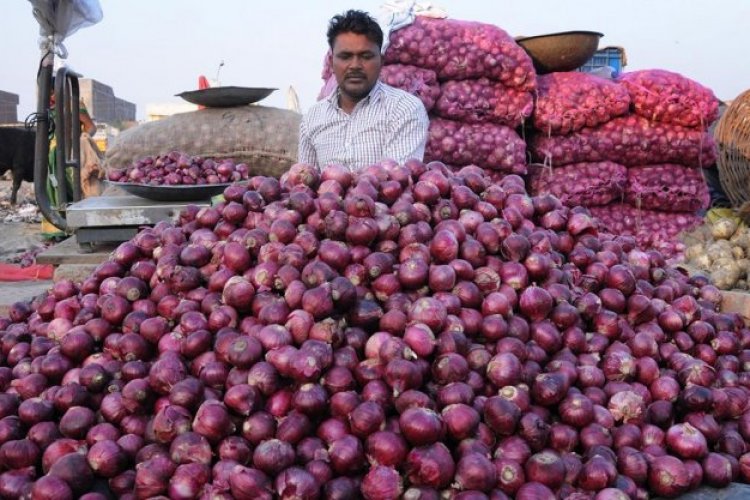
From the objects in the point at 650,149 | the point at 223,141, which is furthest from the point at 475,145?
the point at 223,141

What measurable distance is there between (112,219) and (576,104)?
149 inches

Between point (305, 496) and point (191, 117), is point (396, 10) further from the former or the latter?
point (305, 496)

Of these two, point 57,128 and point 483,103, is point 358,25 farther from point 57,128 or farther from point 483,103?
point 57,128

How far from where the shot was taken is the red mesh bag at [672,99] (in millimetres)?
5305

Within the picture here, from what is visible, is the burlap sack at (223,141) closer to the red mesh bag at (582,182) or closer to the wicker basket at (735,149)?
the red mesh bag at (582,182)

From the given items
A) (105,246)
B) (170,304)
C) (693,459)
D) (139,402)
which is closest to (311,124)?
(105,246)

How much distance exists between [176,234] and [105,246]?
254 cm

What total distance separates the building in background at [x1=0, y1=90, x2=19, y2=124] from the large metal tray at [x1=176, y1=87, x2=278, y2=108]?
15.4m

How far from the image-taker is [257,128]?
5734 millimetres

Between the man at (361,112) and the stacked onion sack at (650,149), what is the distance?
221 cm

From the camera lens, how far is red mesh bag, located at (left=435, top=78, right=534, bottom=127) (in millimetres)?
4938

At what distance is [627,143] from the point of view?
17.5 ft

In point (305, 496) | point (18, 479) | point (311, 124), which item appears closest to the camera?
point (305, 496)

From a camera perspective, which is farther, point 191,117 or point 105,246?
point 191,117
